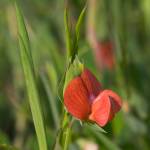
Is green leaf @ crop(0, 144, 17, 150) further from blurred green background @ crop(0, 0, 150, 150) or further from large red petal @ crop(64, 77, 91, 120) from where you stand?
blurred green background @ crop(0, 0, 150, 150)

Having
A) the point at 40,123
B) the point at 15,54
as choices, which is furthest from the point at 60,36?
the point at 40,123

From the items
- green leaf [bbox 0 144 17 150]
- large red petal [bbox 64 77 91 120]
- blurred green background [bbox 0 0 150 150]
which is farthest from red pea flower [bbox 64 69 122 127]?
blurred green background [bbox 0 0 150 150]

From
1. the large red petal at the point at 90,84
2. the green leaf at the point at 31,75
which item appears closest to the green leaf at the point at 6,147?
the green leaf at the point at 31,75


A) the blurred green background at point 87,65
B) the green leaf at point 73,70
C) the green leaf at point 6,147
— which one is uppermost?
the green leaf at point 73,70

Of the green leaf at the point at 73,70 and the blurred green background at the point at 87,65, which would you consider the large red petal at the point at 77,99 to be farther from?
the blurred green background at the point at 87,65

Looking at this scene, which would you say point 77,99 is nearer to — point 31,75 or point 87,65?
point 31,75

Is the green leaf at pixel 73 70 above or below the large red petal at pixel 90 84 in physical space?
above

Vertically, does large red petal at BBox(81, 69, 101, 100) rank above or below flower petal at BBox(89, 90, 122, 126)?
above
